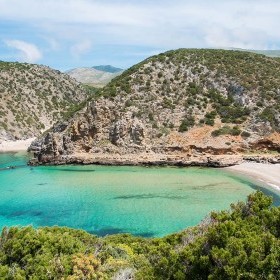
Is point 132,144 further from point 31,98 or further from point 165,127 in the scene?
point 31,98

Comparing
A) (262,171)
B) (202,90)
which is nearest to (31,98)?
(202,90)

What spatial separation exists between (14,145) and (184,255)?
85990mm

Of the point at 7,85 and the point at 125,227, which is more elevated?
the point at 7,85

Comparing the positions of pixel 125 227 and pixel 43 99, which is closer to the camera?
pixel 125 227

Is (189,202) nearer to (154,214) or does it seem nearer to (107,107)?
(154,214)

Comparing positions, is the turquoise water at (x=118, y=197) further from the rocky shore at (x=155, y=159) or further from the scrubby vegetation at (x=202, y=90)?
the scrubby vegetation at (x=202, y=90)

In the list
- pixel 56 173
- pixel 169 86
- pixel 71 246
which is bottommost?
pixel 56 173

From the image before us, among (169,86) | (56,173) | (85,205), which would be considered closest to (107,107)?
(169,86)

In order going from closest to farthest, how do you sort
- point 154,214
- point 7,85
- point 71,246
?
point 71,246, point 154,214, point 7,85

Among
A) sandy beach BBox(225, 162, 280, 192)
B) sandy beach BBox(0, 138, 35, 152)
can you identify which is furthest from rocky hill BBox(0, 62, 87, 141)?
sandy beach BBox(225, 162, 280, 192)

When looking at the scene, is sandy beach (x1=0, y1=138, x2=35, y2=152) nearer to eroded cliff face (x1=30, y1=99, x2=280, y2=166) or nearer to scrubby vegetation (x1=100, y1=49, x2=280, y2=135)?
eroded cliff face (x1=30, y1=99, x2=280, y2=166)

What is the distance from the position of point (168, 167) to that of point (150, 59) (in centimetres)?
2667

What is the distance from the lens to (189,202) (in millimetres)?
35594

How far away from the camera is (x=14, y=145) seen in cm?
9238
